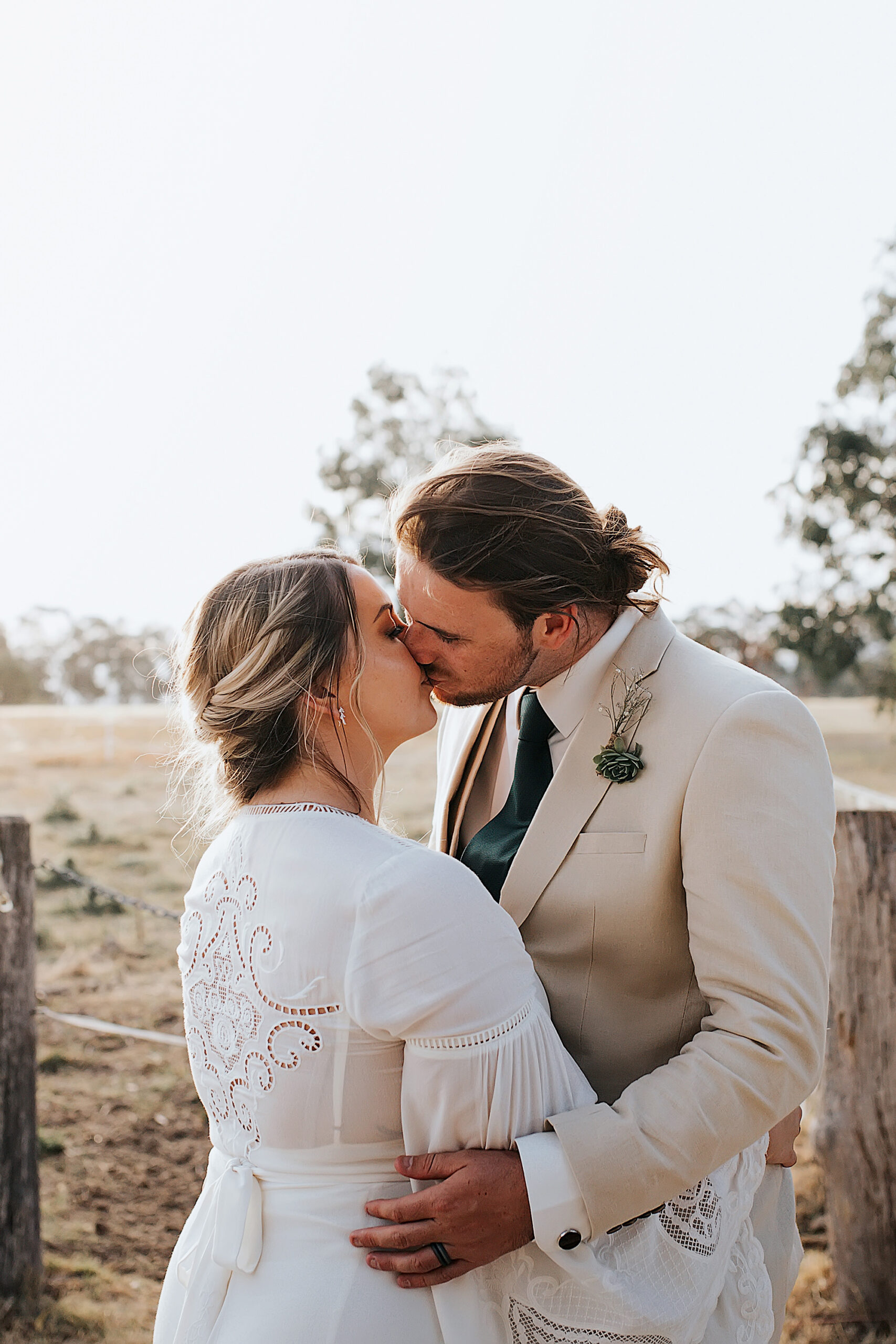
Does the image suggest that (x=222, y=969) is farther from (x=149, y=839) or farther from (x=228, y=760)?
(x=149, y=839)

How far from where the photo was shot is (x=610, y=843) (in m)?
2.17

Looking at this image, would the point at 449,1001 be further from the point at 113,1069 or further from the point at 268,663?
the point at 113,1069

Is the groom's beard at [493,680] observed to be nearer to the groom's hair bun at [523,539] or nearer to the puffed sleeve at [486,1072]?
the groom's hair bun at [523,539]

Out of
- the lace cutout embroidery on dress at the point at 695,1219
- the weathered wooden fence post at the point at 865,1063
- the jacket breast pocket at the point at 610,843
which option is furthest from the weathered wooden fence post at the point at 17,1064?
the weathered wooden fence post at the point at 865,1063

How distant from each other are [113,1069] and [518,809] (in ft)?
15.7

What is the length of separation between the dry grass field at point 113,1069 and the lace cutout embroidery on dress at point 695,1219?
1082 millimetres

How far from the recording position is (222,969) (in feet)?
6.08

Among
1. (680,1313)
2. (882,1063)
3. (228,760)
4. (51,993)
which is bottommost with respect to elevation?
(51,993)

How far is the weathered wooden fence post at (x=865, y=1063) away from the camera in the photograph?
366 cm

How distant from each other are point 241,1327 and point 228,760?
0.95m

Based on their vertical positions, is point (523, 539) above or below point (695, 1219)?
above

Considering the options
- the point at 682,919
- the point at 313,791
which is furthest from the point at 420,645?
the point at 682,919

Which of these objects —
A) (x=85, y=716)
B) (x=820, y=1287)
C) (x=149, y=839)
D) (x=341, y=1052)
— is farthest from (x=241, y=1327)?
(x=85, y=716)

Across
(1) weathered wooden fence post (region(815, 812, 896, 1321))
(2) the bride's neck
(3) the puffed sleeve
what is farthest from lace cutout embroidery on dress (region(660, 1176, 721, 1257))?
(1) weathered wooden fence post (region(815, 812, 896, 1321))
